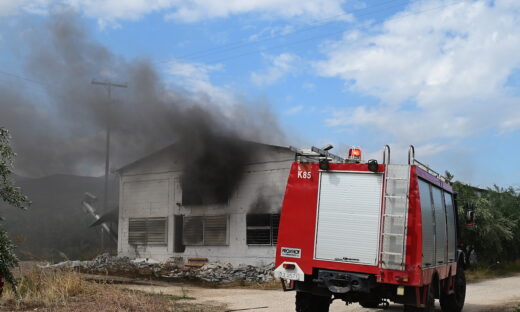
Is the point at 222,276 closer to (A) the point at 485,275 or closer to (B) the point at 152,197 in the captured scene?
(B) the point at 152,197

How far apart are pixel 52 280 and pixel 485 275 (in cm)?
1683

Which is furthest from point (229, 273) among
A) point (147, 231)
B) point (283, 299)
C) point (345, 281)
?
point (345, 281)

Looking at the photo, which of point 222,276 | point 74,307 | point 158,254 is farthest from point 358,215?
point 158,254

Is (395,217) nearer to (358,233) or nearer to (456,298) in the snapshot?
(358,233)

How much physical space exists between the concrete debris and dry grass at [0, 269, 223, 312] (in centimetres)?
644

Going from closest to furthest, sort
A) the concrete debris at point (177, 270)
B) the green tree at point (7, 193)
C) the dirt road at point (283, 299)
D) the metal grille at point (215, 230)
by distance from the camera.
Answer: the green tree at point (7, 193)
the dirt road at point (283, 299)
the concrete debris at point (177, 270)
the metal grille at point (215, 230)

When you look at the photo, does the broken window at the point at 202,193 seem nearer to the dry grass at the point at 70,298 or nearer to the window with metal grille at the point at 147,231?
the window with metal grille at the point at 147,231

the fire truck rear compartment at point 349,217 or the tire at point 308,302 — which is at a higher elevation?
the fire truck rear compartment at point 349,217

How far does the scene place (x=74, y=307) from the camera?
909 centimetres

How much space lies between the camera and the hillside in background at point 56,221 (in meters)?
33.4

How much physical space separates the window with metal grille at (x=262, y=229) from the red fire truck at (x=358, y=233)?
12.3 meters

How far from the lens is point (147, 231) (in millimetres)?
25125

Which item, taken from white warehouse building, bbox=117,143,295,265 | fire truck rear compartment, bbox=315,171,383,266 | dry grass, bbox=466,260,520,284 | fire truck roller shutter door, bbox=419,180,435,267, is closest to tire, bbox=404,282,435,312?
fire truck roller shutter door, bbox=419,180,435,267

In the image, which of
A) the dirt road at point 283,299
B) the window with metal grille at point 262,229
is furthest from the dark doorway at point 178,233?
the dirt road at point 283,299
